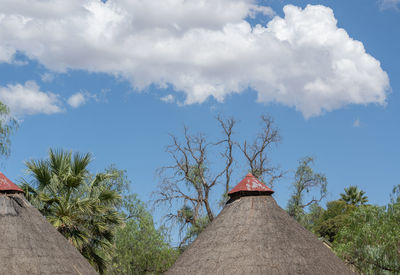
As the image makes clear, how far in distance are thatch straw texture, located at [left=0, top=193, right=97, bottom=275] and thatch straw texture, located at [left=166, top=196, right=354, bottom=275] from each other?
2.83 m

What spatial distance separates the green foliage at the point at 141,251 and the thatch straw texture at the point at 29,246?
46.4ft

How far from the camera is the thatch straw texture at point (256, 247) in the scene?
13.0 meters

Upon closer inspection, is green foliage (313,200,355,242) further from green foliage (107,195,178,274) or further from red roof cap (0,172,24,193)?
red roof cap (0,172,24,193)

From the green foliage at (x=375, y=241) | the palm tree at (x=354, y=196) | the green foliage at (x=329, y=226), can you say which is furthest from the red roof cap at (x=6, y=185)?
the palm tree at (x=354, y=196)

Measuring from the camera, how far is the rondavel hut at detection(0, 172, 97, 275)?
1300 cm

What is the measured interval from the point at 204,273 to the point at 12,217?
544cm

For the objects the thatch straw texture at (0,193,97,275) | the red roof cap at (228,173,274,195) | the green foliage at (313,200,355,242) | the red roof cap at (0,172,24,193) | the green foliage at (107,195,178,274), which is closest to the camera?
the thatch straw texture at (0,193,97,275)

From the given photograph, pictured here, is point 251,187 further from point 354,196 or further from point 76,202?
point 354,196

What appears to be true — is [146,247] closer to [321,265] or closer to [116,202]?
[116,202]

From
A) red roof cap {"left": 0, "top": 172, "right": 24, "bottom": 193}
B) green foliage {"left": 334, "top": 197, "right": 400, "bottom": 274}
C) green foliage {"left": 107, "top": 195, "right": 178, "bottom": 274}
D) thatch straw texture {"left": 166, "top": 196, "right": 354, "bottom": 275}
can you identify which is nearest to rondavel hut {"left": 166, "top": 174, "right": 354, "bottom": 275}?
thatch straw texture {"left": 166, "top": 196, "right": 354, "bottom": 275}

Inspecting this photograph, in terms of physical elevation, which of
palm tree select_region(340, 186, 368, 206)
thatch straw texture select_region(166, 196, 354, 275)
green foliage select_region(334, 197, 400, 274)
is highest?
palm tree select_region(340, 186, 368, 206)

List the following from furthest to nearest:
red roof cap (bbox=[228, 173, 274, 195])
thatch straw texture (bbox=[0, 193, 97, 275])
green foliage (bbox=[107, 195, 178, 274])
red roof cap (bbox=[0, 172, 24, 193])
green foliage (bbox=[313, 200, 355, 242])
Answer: green foliage (bbox=[313, 200, 355, 242]), green foliage (bbox=[107, 195, 178, 274]), red roof cap (bbox=[228, 173, 274, 195]), red roof cap (bbox=[0, 172, 24, 193]), thatch straw texture (bbox=[0, 193, 97, 275])

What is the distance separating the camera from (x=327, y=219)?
47.2 metres

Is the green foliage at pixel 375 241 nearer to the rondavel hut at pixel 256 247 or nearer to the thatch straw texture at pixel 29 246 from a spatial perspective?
the rondavel hut at pixel 256 247
